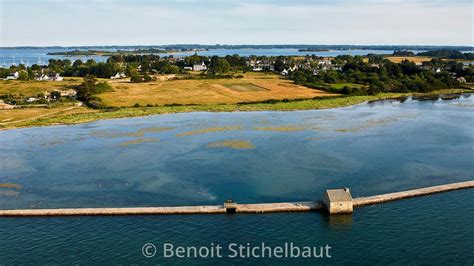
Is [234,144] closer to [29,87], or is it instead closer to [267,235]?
[267,235]

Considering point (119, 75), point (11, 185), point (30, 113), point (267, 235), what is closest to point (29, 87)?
point (30, 113)

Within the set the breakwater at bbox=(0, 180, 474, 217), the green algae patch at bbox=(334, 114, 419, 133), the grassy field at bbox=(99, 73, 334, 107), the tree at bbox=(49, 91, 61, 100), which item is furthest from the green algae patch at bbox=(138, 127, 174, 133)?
the tree at bbox=(49, 91, 61, 100)

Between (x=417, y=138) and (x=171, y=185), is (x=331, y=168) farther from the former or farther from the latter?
(x=417, y=138)

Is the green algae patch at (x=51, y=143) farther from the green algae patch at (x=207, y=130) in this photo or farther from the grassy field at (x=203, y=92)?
the grassy field at (x=203, y=92)

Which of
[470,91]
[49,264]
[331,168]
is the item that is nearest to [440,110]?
[470,91]

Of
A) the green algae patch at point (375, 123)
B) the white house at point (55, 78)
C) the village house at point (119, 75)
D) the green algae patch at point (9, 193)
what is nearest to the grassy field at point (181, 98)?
the white house at point (55, 78)

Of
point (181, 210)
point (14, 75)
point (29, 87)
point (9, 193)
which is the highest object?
point (14, 75)
